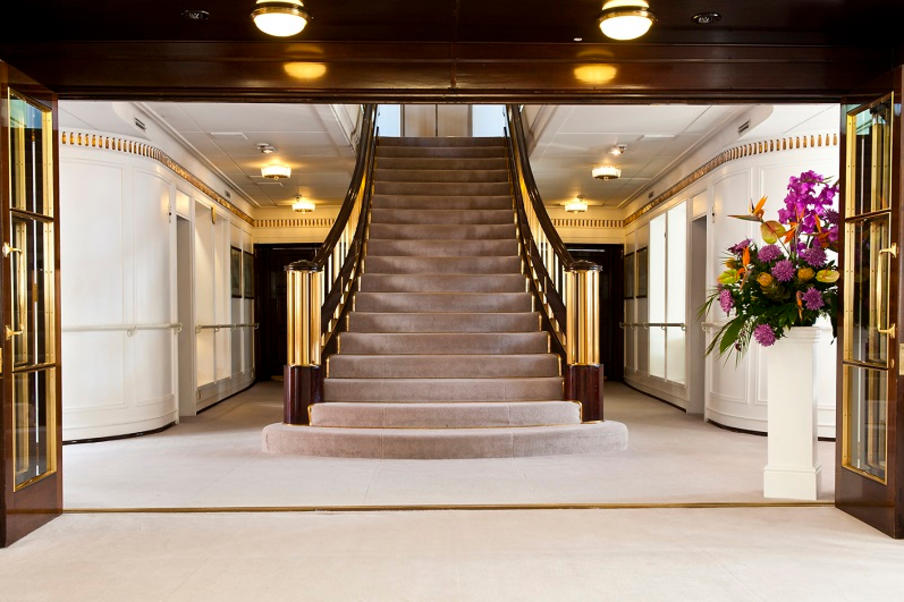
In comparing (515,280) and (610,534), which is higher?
(515,280)

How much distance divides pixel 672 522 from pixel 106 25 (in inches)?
155

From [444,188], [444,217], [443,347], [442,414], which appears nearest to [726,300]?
[442,414]

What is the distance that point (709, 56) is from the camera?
4.53 metres

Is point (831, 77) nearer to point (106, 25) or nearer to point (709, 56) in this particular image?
point (709, 56)

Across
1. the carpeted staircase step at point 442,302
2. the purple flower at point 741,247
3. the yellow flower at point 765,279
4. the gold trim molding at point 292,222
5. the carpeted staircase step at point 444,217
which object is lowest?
the carpeted staircase step at point 442,302

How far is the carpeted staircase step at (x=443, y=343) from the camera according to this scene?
25.1 feet

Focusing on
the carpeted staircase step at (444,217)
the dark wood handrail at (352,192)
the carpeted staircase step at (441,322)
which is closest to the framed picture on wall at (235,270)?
the dark wood handrail at (352,192)

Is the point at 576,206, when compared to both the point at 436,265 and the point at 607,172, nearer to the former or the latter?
the point at 607,172

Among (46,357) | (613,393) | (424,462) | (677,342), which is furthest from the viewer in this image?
Result: (613,393)

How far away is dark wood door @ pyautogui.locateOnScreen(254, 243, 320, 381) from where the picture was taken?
45.5 ft

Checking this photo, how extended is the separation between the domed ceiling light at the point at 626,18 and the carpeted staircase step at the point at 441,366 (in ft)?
12.6

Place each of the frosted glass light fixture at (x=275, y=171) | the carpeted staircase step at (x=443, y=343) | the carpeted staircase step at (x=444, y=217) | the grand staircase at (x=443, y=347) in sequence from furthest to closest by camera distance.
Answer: the frosted glass light fixture at (x=275, y=171)
the carpeted staircase step at (x=444, y=217)
the carpeted staircase step at (x=443, y=343)
the grand staircase at (x=443, y=347)

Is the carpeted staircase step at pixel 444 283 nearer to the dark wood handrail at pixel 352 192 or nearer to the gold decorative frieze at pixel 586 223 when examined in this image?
the dark wood handrail at pixel 352 192

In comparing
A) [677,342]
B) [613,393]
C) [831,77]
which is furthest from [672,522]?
[613,393]
